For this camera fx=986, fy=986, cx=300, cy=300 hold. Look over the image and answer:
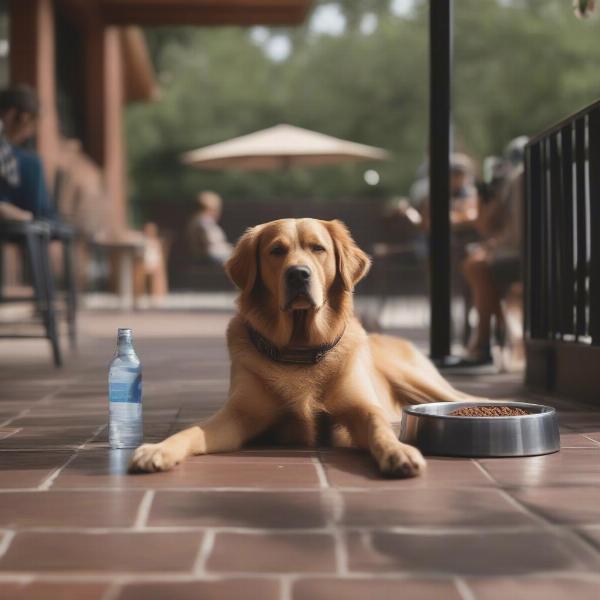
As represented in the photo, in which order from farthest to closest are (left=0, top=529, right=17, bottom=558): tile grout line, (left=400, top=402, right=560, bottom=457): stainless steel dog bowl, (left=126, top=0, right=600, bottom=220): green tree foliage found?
(left=126, top=0, right=600, bottom=220): green tree foliage → (left=400, top=402, right=560, bottom=457): stainless steel dog bowl → (left=0, top=529, right=17, bottom=558): tile grout line

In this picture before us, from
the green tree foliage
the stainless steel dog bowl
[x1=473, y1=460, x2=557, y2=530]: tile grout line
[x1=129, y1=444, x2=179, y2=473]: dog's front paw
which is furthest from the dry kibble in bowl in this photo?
the green tree foliage

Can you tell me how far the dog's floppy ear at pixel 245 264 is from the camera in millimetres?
3529

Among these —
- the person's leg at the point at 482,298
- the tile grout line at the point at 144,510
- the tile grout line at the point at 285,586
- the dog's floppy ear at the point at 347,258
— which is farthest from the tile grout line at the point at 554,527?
the person's leg at the point at 482,298

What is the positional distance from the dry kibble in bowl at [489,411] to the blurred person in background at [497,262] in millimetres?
2710

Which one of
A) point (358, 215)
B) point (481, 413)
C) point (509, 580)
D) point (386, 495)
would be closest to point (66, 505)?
point (386, 495)

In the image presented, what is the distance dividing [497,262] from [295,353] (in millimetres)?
3336

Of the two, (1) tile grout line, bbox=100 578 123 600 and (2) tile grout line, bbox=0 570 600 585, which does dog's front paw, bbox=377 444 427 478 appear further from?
(1) tile grout line, bbox=100 578 123 600

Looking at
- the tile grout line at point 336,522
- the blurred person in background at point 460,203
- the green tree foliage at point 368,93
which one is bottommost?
the tile grout line at point 336,522

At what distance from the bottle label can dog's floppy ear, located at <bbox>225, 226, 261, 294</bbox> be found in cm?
49

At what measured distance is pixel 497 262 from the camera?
21.4ft

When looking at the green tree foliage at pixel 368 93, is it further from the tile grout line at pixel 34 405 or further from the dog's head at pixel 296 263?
the dog's head at pixel 296 263

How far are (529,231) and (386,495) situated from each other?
10.8ft

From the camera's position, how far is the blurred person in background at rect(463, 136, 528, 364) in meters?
6.51

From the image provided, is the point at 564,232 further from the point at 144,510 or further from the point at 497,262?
the point at 144,510
